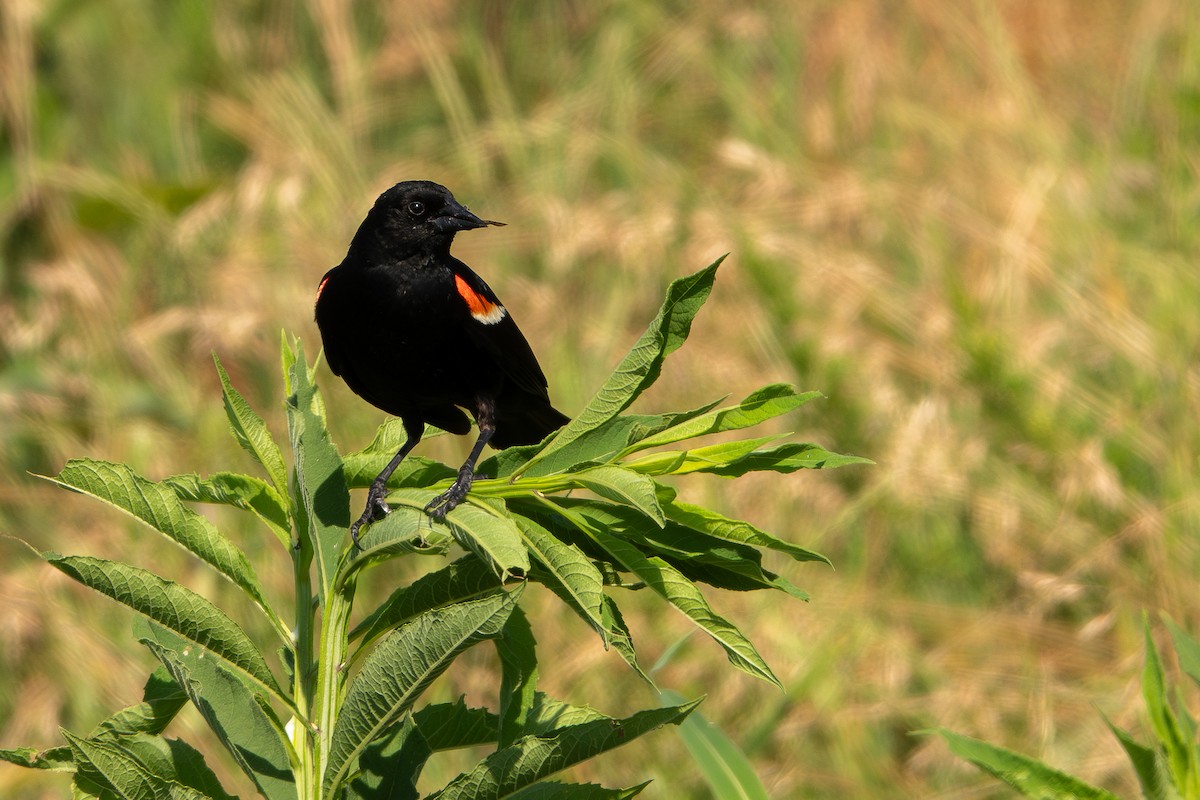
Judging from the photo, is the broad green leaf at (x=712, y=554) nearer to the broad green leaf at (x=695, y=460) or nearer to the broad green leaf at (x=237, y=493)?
the broad green leaf at (x=695, y=460)

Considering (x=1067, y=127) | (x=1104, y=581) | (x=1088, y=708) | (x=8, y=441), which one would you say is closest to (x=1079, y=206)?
(x=1067, y=127)

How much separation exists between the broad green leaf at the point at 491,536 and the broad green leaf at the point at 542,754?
148mm

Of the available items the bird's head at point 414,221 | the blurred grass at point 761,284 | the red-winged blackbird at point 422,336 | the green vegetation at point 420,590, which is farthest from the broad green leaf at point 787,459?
the blurred grass at point 761,284

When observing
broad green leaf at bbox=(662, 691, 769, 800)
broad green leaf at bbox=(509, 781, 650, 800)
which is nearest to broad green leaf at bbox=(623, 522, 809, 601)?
broad green leaf at bbox=(509, 781, 650, 800)

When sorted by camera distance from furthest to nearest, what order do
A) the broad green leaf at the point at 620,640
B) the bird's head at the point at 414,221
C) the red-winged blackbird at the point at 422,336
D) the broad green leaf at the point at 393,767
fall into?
the bird's head at the point at 414,221
the red-winged blackbird at the point at 422,336
the broad green leaf at the point at 393,767
the broad green leaf at the point at 620,640

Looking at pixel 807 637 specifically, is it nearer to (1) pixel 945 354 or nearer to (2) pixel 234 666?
(1) pixel 945 354

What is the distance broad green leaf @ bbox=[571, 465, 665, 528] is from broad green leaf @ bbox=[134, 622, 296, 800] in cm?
37

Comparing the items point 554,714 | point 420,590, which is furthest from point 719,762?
point 420,590

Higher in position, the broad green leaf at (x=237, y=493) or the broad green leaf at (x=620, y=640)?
the broad green leaf at (x=237, y=493)

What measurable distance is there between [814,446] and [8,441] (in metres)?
4.80

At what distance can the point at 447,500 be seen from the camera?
4.24 feet

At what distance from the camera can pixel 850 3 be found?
267 inches

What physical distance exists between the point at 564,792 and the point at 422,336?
1.53 m

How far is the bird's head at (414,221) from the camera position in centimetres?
272
